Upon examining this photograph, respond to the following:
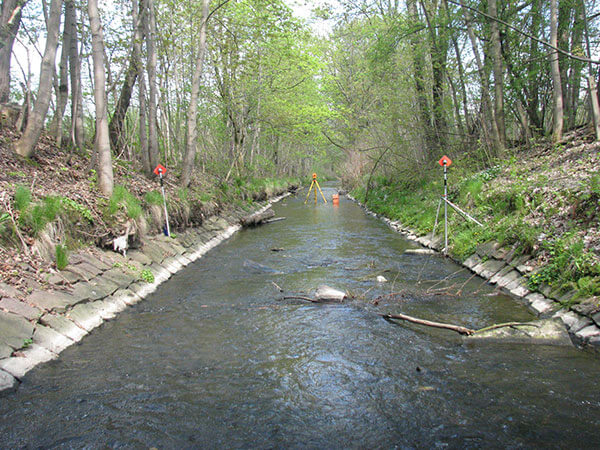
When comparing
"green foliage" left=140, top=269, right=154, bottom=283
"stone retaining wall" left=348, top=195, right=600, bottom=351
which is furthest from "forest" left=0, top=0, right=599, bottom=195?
"stone retaining wall" left=348, top=195, right=600, bottom=351

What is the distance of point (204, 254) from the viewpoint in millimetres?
11883

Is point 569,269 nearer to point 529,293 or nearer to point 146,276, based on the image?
point 529,293

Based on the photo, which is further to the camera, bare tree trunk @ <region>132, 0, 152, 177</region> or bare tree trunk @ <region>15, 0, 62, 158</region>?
bare tree trunk @ <region>132, 0, 152, 177</region>

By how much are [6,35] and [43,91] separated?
1965mm

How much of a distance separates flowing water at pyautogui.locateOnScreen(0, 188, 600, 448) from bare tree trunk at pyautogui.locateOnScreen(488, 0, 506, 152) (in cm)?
715

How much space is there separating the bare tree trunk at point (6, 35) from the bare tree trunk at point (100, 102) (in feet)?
4.87

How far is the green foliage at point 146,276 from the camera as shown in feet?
26.7

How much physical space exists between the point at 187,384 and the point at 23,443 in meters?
1.47

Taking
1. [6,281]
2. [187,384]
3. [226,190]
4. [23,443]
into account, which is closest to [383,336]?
[187,384]

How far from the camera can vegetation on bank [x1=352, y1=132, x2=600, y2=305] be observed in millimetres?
6305

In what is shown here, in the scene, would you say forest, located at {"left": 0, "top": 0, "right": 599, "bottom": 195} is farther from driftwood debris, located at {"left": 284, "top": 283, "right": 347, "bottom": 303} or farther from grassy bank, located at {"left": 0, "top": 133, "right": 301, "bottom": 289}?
driftwood debris, located at {"left": 284, "top": 283, "right": 347, "bottom": 303}

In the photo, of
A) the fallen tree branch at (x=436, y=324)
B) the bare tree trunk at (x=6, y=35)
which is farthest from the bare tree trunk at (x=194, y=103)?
the fallen tree branch at (x=436, y=324)

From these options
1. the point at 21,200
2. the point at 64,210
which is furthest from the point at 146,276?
the point at 21,200

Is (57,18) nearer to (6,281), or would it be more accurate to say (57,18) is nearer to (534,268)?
(6,281)
